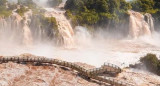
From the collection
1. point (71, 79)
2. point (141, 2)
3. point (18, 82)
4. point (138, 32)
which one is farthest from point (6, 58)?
point (141, 2)

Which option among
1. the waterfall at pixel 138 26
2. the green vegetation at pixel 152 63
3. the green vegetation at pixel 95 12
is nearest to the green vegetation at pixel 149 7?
the waterfall at pixel 138 26

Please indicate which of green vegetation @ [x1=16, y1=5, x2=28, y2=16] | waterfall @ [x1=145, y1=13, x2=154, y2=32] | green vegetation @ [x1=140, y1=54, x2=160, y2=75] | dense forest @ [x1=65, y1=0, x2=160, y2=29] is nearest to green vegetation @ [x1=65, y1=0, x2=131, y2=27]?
dense forest @ [x1=65, y1=0, x2=160, y2=29]

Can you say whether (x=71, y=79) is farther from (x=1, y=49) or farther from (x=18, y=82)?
(x=1, y=49)

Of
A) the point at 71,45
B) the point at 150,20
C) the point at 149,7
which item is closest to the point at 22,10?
the point at 71,45

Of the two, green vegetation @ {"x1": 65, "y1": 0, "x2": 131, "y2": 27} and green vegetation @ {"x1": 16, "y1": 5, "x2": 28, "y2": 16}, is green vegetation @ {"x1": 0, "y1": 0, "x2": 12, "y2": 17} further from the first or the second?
green vegetation @ {"x1": 65, "y1": 0, "x2": 131, "y2": 27}

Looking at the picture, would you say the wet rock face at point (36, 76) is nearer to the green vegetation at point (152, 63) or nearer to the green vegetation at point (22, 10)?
the green vegetation at point (152, 63)

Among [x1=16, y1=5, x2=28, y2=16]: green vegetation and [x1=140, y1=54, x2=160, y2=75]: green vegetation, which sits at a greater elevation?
[x1=16, y1=5, x2=28, y2=16]: green vegetation
